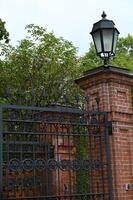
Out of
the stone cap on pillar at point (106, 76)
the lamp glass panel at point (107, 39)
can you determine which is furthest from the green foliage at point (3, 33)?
the lamp glass panel at point (107, 39)

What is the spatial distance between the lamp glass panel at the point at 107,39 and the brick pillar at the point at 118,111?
31 cm

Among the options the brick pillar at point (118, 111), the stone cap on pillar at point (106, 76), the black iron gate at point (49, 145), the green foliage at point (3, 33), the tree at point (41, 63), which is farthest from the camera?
the tree at point (41, 63)

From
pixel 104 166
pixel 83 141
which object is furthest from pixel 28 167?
pixel 83 141

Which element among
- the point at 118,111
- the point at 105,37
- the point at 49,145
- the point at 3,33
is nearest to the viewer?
the point at 105,37

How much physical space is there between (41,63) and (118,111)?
43.3 ft

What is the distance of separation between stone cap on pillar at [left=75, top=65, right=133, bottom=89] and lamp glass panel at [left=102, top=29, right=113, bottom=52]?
0.30m

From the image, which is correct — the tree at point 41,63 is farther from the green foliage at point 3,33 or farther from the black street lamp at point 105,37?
the black street lamp at point 105,37

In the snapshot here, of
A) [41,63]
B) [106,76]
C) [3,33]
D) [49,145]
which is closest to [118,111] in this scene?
[106,76]

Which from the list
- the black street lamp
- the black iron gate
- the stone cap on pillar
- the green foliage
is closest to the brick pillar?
the stone cap on pillar

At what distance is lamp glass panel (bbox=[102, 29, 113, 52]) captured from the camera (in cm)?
652

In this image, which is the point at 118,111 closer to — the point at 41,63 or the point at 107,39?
the point at 107,39

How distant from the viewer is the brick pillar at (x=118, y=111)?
6.42 metres

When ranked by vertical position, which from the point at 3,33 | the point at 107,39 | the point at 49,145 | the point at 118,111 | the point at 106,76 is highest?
the point at 3,33

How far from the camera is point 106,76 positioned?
22.0ft
